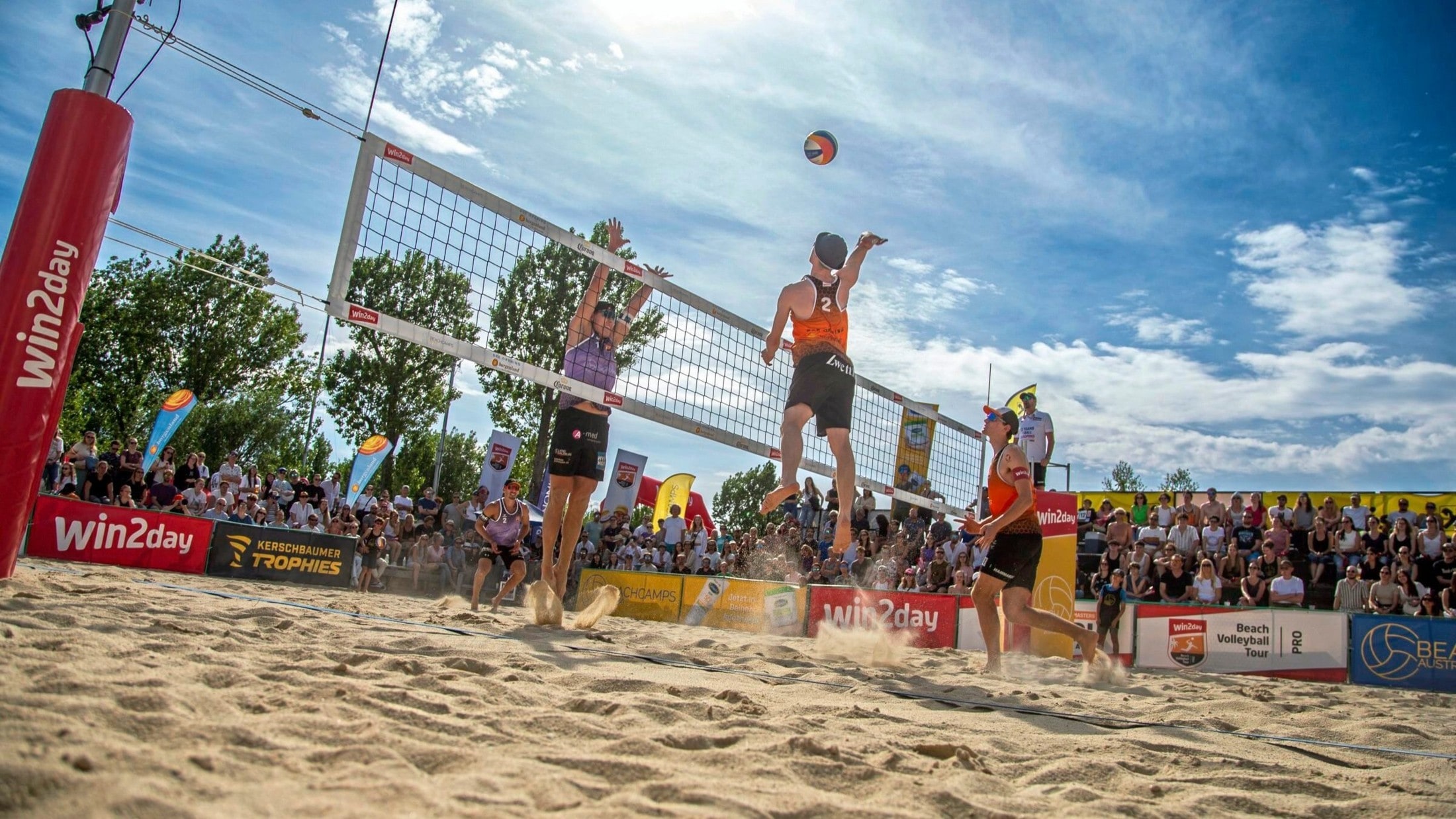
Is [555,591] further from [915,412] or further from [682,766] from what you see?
[915,412]

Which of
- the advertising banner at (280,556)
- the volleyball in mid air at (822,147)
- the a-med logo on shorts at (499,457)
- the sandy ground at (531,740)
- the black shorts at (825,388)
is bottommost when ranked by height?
the advertising banner at (280,556)

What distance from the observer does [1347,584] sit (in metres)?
9.62

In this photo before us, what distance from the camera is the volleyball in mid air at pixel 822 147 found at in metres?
6.88

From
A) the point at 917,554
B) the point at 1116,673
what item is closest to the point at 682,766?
the point at 1116,673

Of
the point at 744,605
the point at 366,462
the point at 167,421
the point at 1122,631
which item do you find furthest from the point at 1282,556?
the point at 167,421

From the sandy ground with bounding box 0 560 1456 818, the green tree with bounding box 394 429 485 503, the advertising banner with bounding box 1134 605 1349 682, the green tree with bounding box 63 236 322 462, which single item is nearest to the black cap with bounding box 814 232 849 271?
the sandy ground with bounding box 0 560 1456 818

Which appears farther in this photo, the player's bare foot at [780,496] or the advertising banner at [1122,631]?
the advertising banner at [1122,631]

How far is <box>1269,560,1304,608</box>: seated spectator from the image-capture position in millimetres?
9578

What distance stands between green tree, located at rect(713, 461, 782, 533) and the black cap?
55.8 meters

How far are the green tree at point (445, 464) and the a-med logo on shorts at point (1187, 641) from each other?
110ft

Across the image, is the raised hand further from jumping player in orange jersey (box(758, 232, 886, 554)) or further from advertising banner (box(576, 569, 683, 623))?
advertising banner (box(576, 569, 683, 623))

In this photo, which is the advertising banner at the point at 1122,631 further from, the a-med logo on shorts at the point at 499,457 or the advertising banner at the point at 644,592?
the a-med logo on shorts at the point at 499,457

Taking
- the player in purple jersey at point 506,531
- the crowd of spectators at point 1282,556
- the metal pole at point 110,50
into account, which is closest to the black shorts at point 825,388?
the player in purple jersey at point 506,531

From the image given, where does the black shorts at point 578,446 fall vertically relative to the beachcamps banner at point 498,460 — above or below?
below
